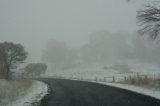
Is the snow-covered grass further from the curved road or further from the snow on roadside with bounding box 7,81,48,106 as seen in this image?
the curved road

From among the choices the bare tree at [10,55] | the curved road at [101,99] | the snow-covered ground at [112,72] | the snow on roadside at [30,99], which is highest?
the bare tree at [10,55]

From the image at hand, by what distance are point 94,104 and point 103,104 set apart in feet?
1.74

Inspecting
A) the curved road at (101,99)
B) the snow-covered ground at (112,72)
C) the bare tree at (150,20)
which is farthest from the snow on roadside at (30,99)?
the snow-covered ground at (112,72)

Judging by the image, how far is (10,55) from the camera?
4738cm

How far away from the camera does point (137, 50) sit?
91750 millimetres

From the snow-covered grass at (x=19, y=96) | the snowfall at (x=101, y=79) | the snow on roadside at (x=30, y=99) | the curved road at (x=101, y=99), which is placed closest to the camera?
the curved road at (x=101, y=99)

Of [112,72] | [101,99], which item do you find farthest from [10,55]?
[101,99]

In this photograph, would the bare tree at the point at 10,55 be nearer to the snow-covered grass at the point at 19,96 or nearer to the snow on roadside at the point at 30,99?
the snow-covered grass at the point at 19,96

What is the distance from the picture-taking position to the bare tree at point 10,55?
4556 centimetres

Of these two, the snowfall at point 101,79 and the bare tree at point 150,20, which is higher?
the bare tree at point 150,20

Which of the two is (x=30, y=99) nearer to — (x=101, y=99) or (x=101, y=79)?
(x=101, y=99)

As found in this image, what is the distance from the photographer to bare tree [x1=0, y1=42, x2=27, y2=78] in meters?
45.6

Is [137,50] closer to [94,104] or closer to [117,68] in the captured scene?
[117,68]

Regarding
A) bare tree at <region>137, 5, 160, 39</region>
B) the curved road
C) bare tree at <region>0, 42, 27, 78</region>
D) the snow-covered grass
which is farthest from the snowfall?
bare tree at <region>0, 42, 27, 78</region>
